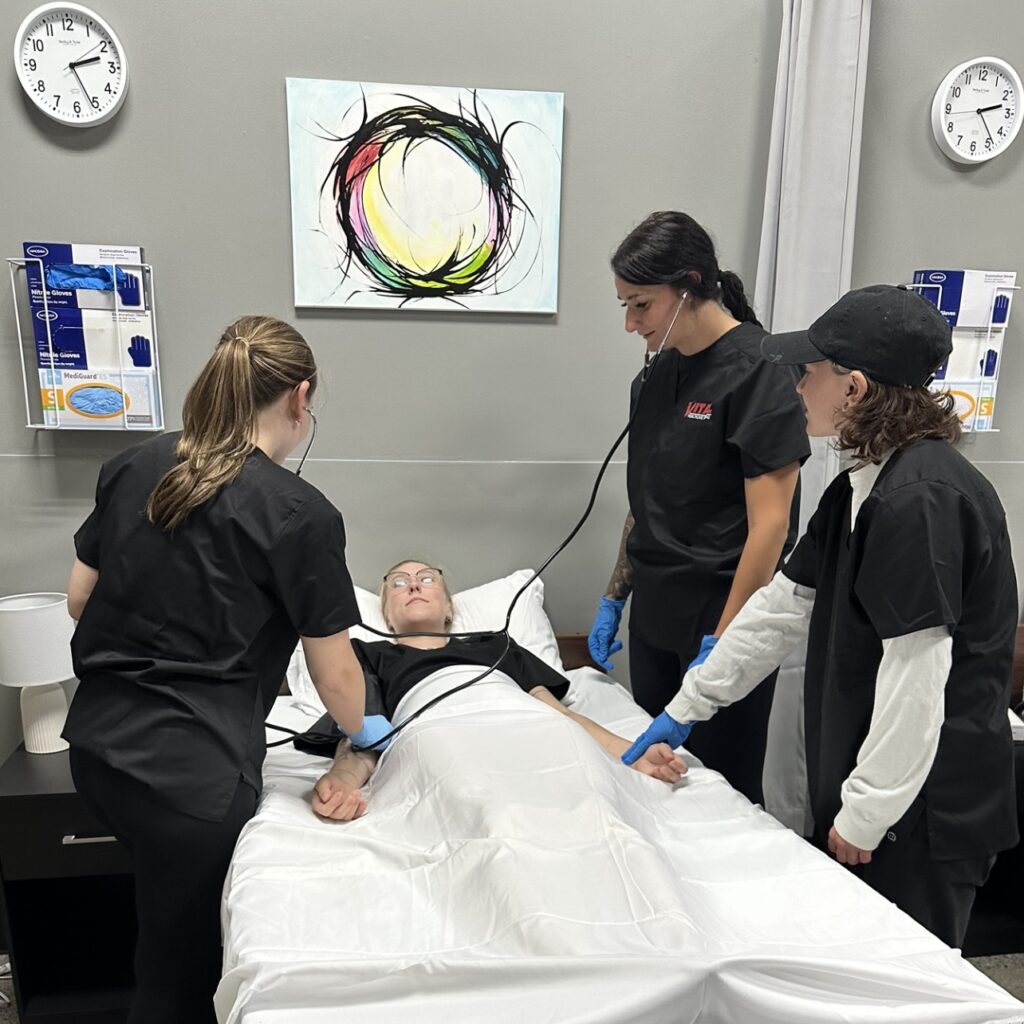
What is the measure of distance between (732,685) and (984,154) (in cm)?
171

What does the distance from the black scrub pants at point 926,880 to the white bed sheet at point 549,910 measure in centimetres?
9

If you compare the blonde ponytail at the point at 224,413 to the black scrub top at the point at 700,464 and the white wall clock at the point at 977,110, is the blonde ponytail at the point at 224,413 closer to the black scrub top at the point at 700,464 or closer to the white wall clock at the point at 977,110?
the black scrub top at the point at 700,464

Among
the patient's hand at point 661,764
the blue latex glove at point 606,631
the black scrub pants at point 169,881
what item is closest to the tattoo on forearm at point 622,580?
the blue latex glove at point 606,631

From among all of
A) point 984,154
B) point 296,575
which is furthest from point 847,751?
point 984,154

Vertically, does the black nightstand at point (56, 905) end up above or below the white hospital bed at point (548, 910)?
below

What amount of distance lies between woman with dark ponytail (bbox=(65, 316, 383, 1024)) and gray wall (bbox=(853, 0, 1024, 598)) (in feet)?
5.76

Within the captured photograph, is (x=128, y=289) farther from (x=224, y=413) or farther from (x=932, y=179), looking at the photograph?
(x=932, y=179)

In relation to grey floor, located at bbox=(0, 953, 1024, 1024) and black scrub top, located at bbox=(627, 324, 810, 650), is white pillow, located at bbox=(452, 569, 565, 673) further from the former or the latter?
grey floor, located at bbox=(0, 953, 1024, 1024)

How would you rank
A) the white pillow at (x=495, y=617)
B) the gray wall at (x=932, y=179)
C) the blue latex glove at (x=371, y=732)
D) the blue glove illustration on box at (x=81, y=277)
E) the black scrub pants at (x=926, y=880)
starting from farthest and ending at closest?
1. the gray wall at (x=932, y=179)
2. the white pillow at (x=495, y=617)
3. the blue glove illustration on box at (x=81, y=277)
4. the blue latex glove at (x=371, y=732)
5. the black scrub pants at (x=926, y=880)

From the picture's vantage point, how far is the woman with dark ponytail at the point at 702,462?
165 centimetres

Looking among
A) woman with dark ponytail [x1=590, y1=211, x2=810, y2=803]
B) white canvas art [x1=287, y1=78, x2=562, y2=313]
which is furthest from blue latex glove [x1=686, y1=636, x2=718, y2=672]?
white canvas art [x1=287, y1=78, x2=562, y2=313]

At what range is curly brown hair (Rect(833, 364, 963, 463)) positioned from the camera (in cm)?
123

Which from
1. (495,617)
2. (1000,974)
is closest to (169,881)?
(495,617)

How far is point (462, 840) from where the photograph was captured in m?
1.22
